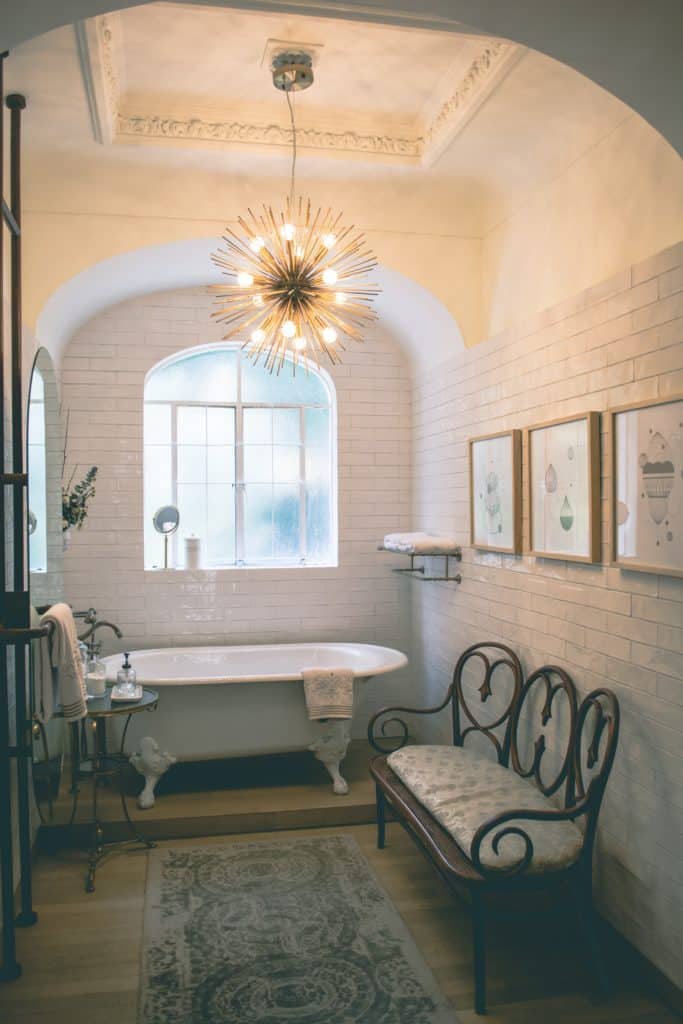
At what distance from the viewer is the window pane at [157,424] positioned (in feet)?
18.1

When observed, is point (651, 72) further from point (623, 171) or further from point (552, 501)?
point (552, 501)

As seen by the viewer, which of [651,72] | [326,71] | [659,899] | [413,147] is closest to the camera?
[651,72]

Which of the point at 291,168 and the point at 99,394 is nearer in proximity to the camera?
the point at 291,168

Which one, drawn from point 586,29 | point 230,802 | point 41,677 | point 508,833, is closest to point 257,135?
point 586,29

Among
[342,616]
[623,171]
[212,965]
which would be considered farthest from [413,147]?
[212,965]

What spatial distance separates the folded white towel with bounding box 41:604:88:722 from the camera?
3367 millimetres

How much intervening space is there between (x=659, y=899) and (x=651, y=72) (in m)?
2.57

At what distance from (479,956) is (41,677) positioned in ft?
6.36

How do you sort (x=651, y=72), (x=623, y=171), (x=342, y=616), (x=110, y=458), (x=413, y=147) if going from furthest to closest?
(x=342, y=616) < (x=110, y=458) < (x=413, y=147) < (x=623, y=171) < (x=651, y=72)

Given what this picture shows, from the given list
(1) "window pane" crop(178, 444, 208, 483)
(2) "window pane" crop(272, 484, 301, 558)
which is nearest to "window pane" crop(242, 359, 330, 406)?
(1) "window pane" crop(178, 444, 208, 483)

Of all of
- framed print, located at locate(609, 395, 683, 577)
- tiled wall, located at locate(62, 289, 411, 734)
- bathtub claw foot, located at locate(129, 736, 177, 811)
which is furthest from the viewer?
tiled wall, located at locate(62, 289, 411, 734)

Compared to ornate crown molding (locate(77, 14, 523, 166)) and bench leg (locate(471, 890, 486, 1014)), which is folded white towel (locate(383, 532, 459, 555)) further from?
bench leg (locate(471, 890, 486, 1014))

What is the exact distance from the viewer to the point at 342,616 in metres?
5.57

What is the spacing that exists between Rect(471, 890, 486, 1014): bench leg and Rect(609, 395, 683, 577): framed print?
127 centimetres
